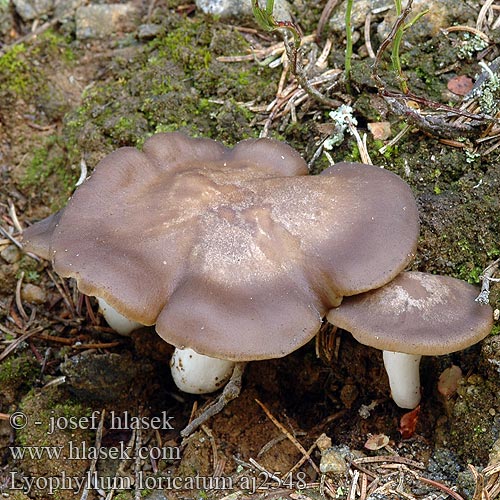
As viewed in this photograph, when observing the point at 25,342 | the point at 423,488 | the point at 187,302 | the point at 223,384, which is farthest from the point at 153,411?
the point at 423,488

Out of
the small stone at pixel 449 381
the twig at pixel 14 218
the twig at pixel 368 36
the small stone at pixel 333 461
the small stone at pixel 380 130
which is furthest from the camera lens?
the twig at pixel 14 218

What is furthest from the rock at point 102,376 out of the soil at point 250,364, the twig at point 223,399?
the twig at point 223,399


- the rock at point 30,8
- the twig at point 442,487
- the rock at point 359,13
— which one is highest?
the rock at point 30,8

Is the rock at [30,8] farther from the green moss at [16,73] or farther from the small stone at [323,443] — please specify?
the small stone at [323,443]

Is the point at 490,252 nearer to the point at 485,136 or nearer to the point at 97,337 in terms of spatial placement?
the point at 485,136

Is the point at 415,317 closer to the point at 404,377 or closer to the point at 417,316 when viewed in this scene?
the point at 417,316
